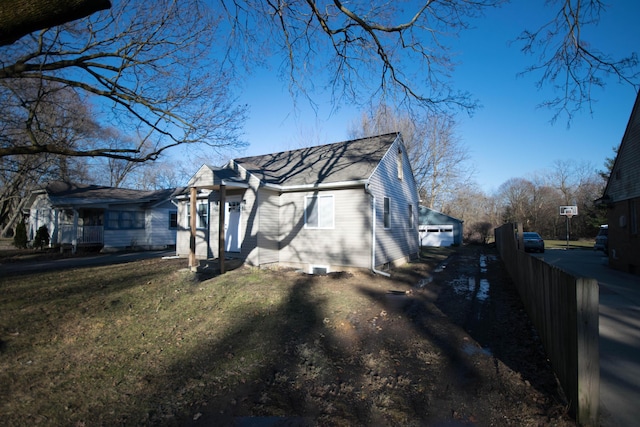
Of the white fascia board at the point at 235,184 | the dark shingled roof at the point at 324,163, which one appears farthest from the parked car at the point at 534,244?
the white fascia board at the point at 235,184

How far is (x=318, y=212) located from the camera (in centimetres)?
1273

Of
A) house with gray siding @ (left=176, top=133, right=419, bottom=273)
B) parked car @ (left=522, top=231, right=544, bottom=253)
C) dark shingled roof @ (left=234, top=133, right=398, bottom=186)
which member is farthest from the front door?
parked car @ (left=522, top=231, right=544, bottom=253)

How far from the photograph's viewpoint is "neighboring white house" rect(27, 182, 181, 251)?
20.2 m

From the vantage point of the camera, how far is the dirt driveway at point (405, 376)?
11.3 feet

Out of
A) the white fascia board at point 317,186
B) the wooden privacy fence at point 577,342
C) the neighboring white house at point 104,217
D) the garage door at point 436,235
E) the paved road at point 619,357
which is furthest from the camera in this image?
the garage door at point 436,235

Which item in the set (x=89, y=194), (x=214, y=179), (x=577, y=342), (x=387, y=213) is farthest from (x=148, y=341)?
(x=89, y=194)

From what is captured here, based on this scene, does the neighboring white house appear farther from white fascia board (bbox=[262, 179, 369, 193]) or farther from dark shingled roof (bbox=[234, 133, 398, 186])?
white fascia board (bbox=[262, 179, 369, 193])

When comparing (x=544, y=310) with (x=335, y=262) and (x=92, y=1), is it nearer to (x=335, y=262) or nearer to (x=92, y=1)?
(x=92, y=1)

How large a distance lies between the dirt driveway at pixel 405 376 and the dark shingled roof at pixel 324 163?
6.22 metres

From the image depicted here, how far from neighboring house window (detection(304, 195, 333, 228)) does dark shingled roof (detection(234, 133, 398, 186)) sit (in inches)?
26.9

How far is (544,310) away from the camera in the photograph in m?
4.75

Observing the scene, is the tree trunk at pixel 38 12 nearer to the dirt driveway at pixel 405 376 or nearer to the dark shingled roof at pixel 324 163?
the dirt driveway at pixel 405 376

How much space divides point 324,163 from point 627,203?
472 inches

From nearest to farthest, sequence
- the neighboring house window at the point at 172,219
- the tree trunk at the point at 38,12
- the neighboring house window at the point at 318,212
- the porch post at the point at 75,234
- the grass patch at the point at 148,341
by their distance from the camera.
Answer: the tree trunk at the point at 38,12, the grass patch at the point at 148,341, the neighboring house window at the point at 318,212, the porch post at the point at 75,234, the neighboring house window at the point at 172,219
